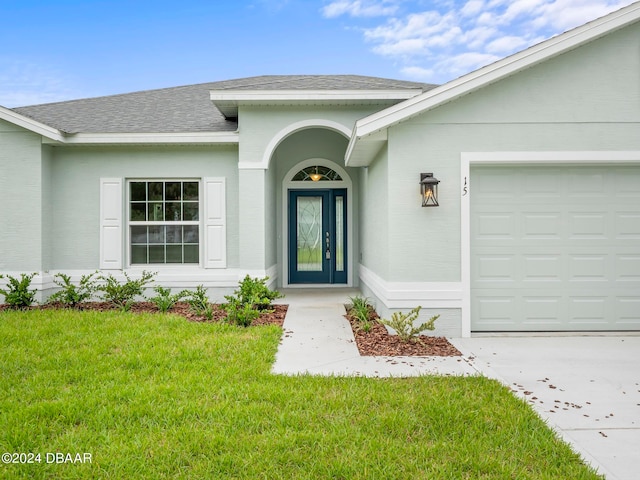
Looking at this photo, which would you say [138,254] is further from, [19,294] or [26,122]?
[26,122]

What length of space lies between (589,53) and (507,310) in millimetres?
3584

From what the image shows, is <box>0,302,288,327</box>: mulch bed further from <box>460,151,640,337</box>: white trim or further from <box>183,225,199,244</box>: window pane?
<box>460,151,640,337</box>: white trim

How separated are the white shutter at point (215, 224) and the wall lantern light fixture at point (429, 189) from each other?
169 inches

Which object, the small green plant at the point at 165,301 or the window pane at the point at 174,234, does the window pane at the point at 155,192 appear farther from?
the small green plant at the point at 165,301

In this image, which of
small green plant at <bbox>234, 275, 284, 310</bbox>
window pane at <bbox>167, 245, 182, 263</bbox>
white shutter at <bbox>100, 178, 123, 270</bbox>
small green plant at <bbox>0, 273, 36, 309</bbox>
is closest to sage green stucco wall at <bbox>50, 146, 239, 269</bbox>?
white shutter at <bbox>100, 178, 123, 270</bbox>

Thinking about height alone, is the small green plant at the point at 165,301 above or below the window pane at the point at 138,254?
below

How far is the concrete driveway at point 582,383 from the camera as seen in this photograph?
119 inches

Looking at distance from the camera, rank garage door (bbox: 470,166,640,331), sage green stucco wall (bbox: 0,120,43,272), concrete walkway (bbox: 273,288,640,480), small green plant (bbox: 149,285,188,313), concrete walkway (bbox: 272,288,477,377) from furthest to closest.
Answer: sage green stucco wall (bbox: 0,120,43,272)
small green plant (bbox: 149,285,188,313)
garage door (bbox: 470,166,640,331)
concrete walkway (bbox: 272,288,477,377)
concrete walkway (bbox: 273,288,640,480)

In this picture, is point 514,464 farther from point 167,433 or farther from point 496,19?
point 496,19

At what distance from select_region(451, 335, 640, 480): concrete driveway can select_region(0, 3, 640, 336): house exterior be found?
60 centimetres

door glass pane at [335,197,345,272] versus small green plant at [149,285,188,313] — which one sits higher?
door glass pane at [335,197,345,272]

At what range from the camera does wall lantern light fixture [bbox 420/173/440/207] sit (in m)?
5.75

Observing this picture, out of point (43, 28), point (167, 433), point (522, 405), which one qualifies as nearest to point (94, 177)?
point (167, 433)

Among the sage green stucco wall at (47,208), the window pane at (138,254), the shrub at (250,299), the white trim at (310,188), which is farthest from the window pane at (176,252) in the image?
the white trim at (310,188)
